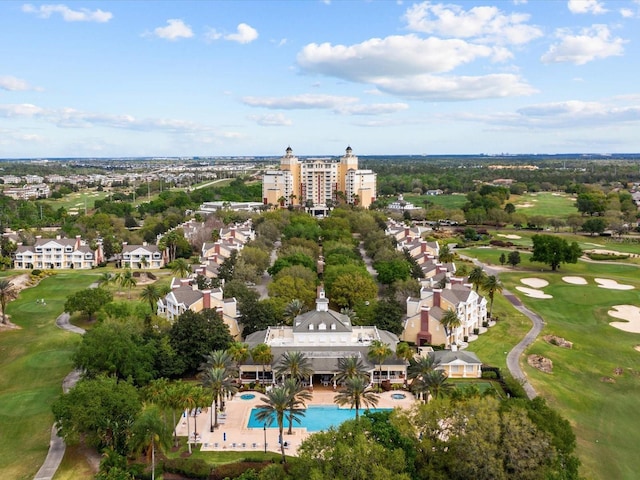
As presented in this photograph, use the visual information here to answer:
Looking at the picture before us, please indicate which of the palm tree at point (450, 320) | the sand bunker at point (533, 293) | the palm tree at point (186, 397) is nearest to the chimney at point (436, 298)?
the palm tree at point (450, 320)

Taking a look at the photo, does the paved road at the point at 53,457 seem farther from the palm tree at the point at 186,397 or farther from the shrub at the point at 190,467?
the palm tree at the point at 186,397

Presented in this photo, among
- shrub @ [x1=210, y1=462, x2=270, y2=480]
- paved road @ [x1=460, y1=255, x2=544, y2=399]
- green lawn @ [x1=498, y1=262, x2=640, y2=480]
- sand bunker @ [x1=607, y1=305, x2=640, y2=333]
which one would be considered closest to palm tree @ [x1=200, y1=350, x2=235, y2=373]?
shrub @ [x1=210, y1=462, x2=270, y2=480]

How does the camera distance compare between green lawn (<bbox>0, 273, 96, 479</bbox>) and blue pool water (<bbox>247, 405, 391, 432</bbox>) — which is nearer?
green lawn (<bbox>0, 273, 96, 479</bbox>)

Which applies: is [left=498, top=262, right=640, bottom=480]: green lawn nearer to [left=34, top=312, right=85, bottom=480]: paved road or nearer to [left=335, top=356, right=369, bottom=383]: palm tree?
[left=335, top=356, right=369, bottom=383]: palm tree

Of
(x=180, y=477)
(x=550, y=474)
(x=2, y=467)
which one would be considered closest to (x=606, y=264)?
(x=550, y=474)

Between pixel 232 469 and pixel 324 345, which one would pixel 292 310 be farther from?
pixel 232 469

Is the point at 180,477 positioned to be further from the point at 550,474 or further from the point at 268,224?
the point at 268,224
